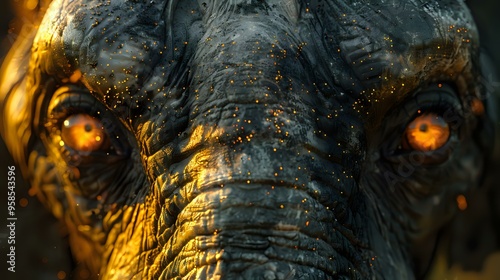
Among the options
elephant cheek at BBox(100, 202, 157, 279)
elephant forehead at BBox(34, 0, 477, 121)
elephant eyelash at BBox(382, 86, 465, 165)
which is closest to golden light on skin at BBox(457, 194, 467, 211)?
elephant eyelash at BBox(382, 86, 465, 165)

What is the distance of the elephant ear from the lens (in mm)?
1977

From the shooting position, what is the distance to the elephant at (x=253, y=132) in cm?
156

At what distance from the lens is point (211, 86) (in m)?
1.63

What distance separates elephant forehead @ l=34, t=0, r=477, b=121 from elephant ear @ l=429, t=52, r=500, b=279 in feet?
0.74

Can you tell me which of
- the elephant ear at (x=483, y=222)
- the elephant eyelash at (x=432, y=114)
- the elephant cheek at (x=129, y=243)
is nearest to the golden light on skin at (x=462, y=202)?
the elephant ear at (x=483, y=222)

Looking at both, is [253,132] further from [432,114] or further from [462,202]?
[462,202]

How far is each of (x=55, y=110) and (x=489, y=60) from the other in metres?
0.72

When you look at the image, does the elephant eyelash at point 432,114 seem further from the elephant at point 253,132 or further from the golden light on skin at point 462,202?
the golden light on skin at point 462,202

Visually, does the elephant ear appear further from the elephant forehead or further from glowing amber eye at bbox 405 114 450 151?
the elephant forehead

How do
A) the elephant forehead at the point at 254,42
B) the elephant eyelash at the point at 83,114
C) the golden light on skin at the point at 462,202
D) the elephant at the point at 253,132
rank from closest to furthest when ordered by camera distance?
1. the elephant at the point at 253,132
2. the elephant forehead at the point at 254,42
3. the elephant eyelash at the point at 83,114
4. the golden light on skin at the point at 462,202

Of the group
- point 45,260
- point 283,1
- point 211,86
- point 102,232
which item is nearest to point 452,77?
point 283,1

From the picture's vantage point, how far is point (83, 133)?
6.07ft

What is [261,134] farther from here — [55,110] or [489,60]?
[489,60]

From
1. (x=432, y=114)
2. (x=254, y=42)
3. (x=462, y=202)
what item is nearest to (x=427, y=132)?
(x=432, y=114)
